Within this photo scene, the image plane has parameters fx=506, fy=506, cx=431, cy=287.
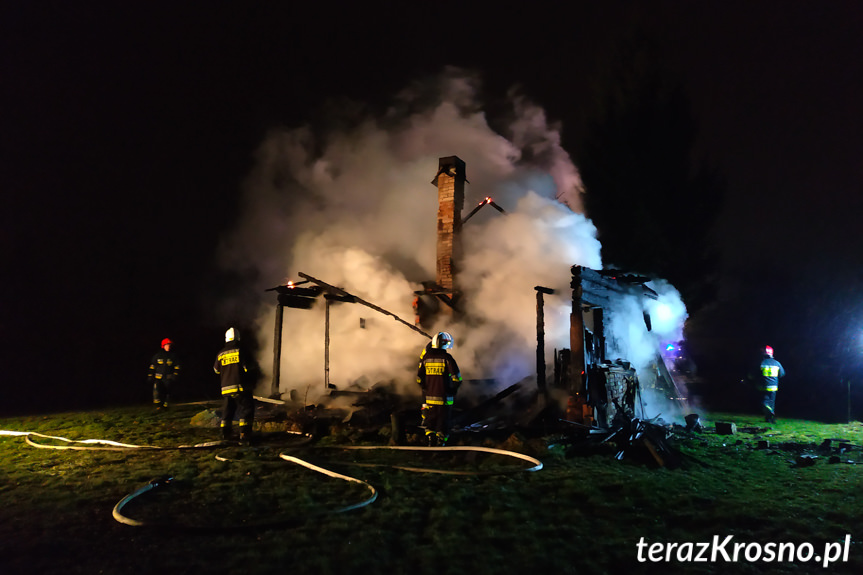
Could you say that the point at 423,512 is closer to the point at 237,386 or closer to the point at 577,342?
the point at 237,386

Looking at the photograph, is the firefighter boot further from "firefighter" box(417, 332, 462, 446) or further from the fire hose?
"firefighter" box(417, 332, 462, 446)

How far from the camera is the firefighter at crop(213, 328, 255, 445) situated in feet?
30.2

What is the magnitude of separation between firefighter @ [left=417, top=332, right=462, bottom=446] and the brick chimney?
6415 mm

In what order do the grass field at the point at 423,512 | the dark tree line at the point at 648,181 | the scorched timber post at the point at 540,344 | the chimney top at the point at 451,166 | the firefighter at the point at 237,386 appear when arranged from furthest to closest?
the dark tree line at the point at 648,181 < the chimney top at the point at 451,166 < the scorched timber post at the point at 540,344 < the firefighter at the point at 237,386 < the grass field at the point at 423,512

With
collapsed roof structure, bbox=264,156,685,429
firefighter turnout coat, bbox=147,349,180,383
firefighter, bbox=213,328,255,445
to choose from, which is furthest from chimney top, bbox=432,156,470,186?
firefighter turnout coat, bbox=147,349,180,383

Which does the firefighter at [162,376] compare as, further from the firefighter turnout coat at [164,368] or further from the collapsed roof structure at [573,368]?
the collapsed roof structure at [573,368]

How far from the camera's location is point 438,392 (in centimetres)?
874

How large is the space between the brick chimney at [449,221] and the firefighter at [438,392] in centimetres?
641

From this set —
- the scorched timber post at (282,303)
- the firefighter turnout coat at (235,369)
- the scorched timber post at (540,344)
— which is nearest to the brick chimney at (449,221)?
the scorched timber post at (282,303)

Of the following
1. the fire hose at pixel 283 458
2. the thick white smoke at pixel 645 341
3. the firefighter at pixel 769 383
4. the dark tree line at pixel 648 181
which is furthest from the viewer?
the dark tree line at pixel 648 181

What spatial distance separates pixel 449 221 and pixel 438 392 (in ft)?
25.7

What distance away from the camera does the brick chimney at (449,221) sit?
15297mm

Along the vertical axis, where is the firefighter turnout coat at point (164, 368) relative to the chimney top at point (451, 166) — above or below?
below

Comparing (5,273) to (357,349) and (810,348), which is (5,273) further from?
(810,348)
